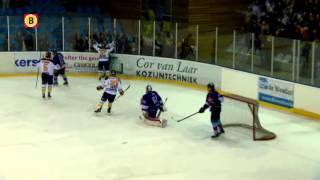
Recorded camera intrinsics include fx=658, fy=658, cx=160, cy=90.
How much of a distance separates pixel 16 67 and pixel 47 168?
10.3 metres

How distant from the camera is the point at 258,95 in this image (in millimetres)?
17562

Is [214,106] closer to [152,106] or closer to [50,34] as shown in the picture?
[152,106]

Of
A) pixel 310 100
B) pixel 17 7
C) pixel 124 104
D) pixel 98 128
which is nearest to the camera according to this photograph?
pixel 98 128

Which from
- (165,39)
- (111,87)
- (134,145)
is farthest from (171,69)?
(134,145)

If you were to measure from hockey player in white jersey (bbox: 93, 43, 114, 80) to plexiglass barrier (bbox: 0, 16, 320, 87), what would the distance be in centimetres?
75

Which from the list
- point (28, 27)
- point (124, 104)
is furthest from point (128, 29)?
point (124, 104)

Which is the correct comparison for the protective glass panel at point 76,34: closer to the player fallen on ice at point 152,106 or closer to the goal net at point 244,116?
the player fallen on ice at point 152,106

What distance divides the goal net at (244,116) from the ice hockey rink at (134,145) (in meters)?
0.13

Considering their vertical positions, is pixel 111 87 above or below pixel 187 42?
below

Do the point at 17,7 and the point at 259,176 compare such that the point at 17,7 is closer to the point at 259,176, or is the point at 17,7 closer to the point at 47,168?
the point at 47,168

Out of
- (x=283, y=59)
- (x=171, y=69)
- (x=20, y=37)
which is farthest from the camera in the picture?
(x=20, y=37)

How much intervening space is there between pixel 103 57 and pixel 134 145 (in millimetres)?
7776

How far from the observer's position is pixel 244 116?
47.9 feet

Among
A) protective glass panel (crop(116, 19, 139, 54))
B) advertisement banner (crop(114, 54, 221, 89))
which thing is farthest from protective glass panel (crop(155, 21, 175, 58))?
protective glass panel (crop(116, 19, 139, 54))
